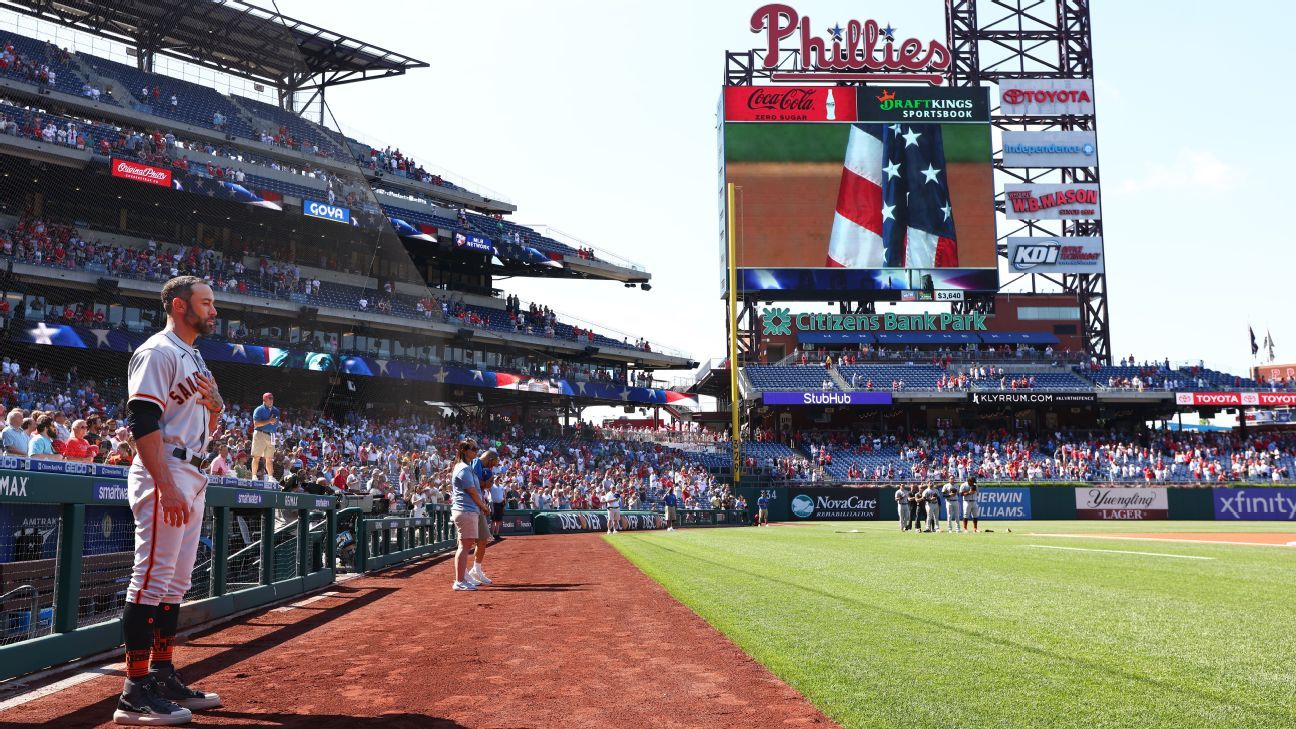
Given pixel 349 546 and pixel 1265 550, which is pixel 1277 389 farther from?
pixel 349 546

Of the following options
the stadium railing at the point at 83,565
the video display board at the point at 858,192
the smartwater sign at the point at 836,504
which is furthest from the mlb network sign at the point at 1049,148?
the stadium railing at the point at 83,565

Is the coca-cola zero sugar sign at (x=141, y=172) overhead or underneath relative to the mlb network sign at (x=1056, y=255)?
underneath

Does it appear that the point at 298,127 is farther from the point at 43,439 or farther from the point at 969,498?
the point at 43,439

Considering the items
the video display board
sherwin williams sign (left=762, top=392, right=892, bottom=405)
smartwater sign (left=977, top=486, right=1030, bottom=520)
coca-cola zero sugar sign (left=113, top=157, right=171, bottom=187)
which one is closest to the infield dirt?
coca-cola zero sugar sign (left=113, top=157, right=171, bottom=187)

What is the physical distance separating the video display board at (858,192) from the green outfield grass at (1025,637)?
129 ft

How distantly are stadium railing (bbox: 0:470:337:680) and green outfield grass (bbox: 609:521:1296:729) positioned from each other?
162 inches

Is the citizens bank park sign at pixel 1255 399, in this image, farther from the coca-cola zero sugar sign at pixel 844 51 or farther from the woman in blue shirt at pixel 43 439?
the woman in blue shirt at pixel 43 439

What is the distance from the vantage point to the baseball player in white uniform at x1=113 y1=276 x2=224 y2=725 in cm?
453

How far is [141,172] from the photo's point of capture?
30.5 m

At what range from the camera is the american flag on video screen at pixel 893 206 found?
168ft

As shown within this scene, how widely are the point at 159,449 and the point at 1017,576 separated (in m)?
9.47

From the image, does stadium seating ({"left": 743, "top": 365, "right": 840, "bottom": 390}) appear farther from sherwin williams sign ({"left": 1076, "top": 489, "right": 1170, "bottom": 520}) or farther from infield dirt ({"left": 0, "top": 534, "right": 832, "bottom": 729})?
infield dirt ({"left": 0, "top": 534, "right": 832, "bottom": 729})

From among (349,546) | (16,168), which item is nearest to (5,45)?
(16,168)

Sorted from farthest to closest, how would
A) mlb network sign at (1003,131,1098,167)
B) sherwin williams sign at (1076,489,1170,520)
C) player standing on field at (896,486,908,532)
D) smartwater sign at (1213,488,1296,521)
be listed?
Answer: mlb network sign at (1003,131,1098,167)
sherwin williams sign at (1076,489,1170,520)
smartwater sign at (1213,488,1296,521)
player standing on field at (896,486,908,532)
